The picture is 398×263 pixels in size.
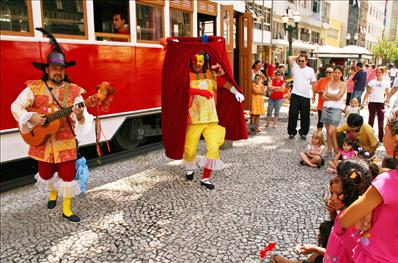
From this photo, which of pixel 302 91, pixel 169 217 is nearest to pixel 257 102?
pixel 302 91

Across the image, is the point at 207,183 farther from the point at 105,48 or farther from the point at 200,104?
the point at 105,48

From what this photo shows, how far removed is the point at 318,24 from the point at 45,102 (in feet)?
130

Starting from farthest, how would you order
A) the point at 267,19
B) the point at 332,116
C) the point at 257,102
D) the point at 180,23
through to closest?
the point at 267,19
the point at 257,102
the point at 180,23
the point at 332,116

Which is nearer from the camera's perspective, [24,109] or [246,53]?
[24,109]

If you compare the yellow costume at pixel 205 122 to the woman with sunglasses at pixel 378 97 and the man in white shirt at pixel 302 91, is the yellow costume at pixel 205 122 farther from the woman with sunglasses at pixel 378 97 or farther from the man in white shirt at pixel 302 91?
the woman with sunglasses at pixel 378 97

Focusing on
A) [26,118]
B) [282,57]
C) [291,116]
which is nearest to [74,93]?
[26,118]

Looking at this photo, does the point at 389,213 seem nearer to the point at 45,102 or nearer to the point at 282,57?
the point at 45,102

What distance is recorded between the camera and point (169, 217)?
3.79m

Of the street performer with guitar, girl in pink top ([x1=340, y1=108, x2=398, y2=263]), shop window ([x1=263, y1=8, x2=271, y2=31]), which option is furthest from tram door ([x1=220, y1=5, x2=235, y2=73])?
shop window ([x1=263, y1=8, x2=271, y2=31])

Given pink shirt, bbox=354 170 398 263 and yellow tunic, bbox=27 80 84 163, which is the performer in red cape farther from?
pink shirt, bbox=354 170 398 263

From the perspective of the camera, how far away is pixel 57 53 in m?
3.46

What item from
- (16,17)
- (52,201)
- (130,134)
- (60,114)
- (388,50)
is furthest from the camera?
(388,50)

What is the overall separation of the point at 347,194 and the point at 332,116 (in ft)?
13.0

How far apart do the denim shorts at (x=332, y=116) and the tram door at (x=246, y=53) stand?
7.33 feet
